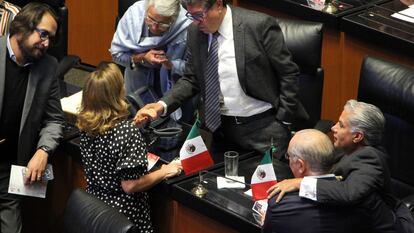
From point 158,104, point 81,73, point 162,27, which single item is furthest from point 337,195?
point 81,73

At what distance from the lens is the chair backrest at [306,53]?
155 inches

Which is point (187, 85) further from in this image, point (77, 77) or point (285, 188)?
point (77, 77)

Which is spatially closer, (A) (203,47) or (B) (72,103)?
(A) (203,47)

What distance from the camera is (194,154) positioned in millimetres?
3264

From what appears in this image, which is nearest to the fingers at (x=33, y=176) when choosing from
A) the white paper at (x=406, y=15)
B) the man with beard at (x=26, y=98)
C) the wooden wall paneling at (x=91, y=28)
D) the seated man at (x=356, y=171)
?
the man with beard at (x=26, y=98)

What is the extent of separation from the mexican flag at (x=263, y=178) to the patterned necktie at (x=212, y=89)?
0.54 meters

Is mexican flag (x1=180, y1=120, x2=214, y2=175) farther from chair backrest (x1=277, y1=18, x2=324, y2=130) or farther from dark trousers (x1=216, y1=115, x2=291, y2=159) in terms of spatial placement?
chair backrest (x1=277, y1=18, x2=324, y2=130)

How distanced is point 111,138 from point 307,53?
128cm

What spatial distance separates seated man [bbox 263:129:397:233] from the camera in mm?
2682

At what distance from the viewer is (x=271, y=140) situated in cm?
355

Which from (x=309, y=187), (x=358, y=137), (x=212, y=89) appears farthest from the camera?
(x=212, y=89)

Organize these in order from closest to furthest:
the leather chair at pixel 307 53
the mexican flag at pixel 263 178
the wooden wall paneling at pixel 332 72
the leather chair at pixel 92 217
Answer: the leather chair at pixel 92 217 < the mexican flag at pixel 263 178 < the leather chair at pixel 307 53 < the wooden wall paneling at pixel 332 72

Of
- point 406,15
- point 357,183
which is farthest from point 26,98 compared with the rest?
point 406,15

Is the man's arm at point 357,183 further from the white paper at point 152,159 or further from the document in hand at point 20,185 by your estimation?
the document in hand at point 20,185
